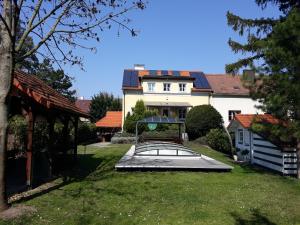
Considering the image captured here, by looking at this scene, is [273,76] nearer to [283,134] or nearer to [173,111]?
[283,134]

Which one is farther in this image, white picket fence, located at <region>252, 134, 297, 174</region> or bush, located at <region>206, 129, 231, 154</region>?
bush, located at <region>206, 129, 231, 154</region>

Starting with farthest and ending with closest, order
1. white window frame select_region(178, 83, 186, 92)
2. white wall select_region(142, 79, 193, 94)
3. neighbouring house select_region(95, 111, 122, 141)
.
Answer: neighbouring house select_region(95, 111, 122, 141) → white window frame select_region(178, 83, 186, 92) → white wall select_region(142, 79, 193, 94)

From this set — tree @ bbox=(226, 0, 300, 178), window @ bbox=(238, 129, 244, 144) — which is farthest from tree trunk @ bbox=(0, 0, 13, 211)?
window @ bbox=(238, 129, 244, 144)

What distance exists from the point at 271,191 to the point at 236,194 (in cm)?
149

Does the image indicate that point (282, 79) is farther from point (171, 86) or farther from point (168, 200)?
point (171, 86)

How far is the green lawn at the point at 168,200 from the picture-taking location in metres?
8.74

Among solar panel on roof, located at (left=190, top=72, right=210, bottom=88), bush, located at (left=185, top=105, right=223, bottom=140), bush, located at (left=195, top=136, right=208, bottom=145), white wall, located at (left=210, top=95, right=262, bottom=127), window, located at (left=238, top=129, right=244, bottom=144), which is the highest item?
solar panel on roof, located at (left=190, top=72, right=210, bottom=88)

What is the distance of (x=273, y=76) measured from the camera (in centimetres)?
1313

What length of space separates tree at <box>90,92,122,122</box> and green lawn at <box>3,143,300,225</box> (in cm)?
5069

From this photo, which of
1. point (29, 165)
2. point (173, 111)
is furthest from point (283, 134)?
point (173, 111)

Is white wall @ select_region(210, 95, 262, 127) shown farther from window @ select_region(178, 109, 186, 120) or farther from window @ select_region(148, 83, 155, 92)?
window @ select_region(148, 83, 155, 92)

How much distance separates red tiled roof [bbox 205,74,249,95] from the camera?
48594 mm

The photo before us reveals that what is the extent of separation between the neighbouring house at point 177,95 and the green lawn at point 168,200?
31.4 m

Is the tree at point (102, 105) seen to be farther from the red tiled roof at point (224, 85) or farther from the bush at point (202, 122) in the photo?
the bush at point (202, 122)
